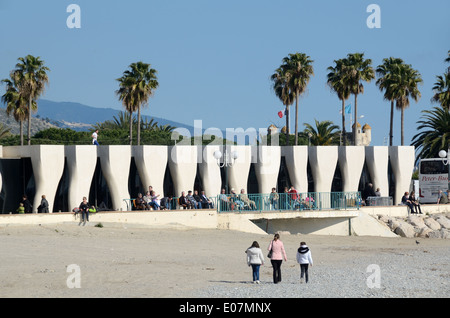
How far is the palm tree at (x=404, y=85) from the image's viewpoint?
196 feet

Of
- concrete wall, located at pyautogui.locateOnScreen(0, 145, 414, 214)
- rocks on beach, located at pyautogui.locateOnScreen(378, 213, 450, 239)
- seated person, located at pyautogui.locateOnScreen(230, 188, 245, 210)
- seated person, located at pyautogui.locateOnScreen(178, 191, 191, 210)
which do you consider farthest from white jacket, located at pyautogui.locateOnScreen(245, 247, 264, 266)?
rocks on beach, located at pyautogui.locateOnScreen(378, 213, 450, 239)

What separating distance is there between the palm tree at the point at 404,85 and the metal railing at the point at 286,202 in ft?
61.9

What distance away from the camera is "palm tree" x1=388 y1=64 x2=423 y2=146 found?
196 ft

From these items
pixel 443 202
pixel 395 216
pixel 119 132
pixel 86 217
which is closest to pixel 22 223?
pixel 86 217

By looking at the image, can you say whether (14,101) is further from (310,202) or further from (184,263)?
(184,263)

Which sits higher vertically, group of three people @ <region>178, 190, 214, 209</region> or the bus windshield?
the bus windshield

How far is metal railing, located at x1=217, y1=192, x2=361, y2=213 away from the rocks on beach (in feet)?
7.35

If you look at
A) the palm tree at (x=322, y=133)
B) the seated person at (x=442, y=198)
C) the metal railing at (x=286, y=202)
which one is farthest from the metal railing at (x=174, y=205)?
the palm tree at (x=322, y=133)

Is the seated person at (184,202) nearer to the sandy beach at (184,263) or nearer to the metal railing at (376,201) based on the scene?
the sandy beach at (184,263)

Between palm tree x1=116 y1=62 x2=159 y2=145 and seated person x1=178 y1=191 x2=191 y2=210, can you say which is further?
palm tree x1=116 y1=62 x2=159 y2=145

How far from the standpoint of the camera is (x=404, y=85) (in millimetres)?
59844

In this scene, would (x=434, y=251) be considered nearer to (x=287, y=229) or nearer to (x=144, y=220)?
(x=287, y=229)

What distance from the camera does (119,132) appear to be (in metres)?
97.6

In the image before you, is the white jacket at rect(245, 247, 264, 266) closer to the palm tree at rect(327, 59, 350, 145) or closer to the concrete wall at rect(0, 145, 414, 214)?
the concrete wall at rect(0, 145, 414, 214)
